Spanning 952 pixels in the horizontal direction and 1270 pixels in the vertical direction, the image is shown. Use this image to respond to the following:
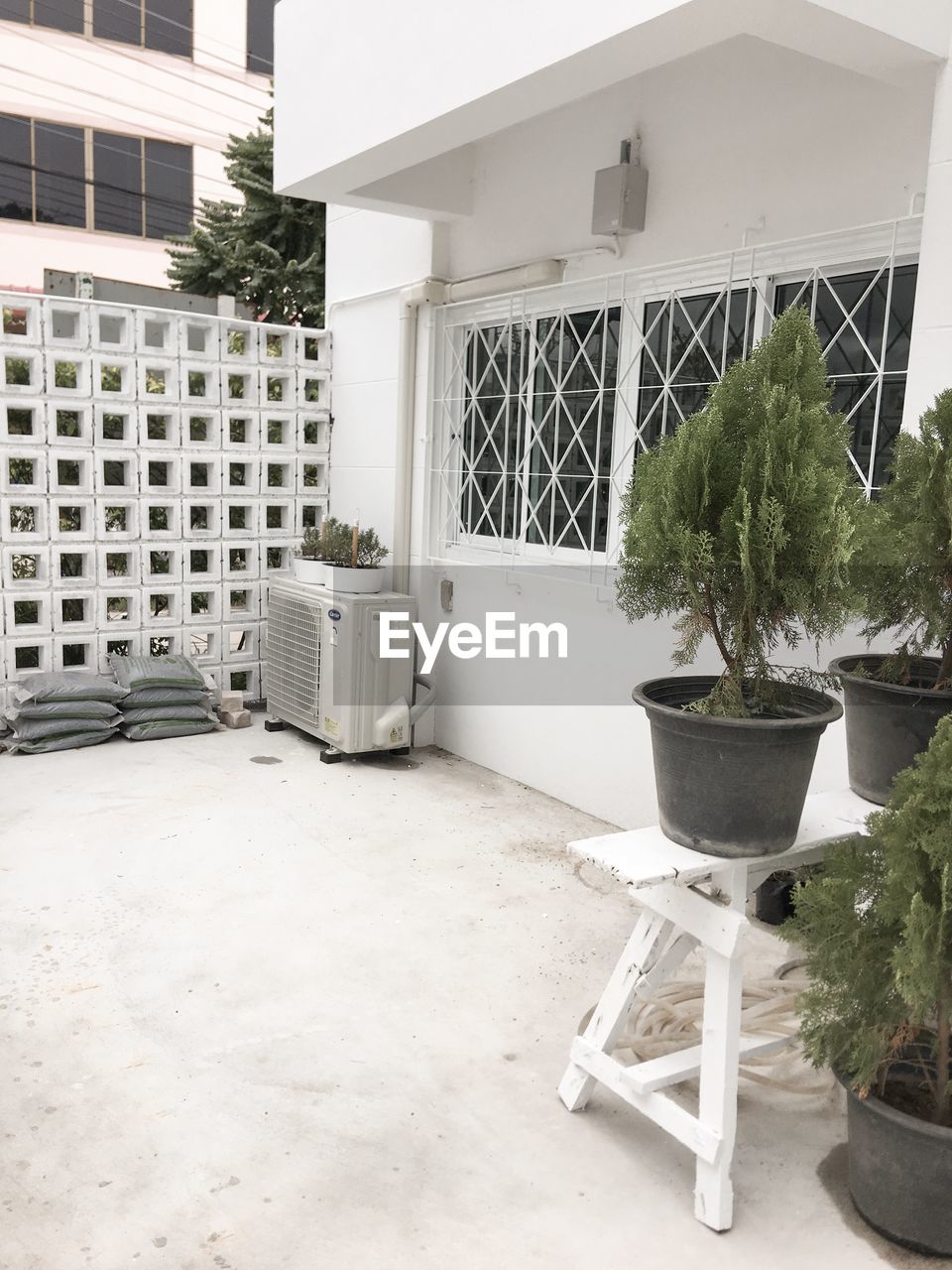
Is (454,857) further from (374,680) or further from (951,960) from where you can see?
(951,960)

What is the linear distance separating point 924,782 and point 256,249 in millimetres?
9311

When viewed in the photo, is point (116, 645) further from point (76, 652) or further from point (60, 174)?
point (60, 174)

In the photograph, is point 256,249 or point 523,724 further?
point 256,249

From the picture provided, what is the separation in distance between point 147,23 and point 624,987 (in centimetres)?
1661

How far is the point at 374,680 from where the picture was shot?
15.4ft

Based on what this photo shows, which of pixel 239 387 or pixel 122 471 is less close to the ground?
pixel 239 387

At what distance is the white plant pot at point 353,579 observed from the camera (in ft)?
15.8

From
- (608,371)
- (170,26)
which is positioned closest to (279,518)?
(608,371)

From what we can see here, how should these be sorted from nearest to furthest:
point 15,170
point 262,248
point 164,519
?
point 164,519 < point 262,248 < point 15,170

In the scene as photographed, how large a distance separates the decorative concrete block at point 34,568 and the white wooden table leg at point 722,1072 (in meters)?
4.07

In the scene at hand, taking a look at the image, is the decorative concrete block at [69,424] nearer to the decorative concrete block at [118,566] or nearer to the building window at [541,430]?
the decorative concrete block at [118,566]

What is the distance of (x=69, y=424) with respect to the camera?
5035mm

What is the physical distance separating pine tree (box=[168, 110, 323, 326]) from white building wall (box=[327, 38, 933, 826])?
426cm

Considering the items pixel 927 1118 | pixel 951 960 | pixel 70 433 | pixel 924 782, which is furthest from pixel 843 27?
pixel 70 433
